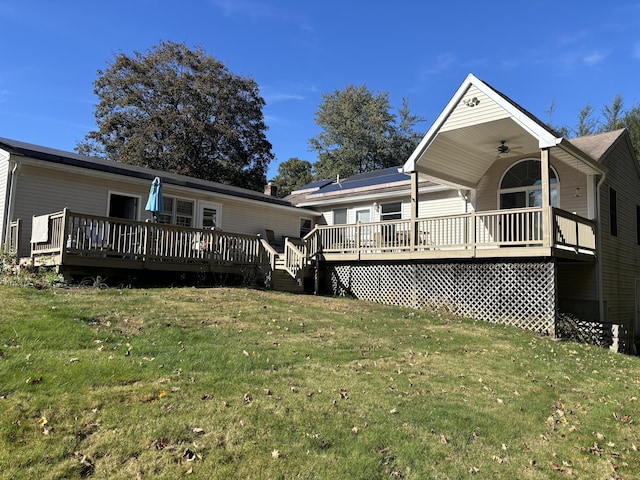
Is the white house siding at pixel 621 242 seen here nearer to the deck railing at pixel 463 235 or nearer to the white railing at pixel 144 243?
the deck railing at pixel 463 235

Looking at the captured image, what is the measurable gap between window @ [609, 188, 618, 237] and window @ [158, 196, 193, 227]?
13.9m

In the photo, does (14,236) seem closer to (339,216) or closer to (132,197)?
(132,197)

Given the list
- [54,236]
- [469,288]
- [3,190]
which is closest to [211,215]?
[3,190]

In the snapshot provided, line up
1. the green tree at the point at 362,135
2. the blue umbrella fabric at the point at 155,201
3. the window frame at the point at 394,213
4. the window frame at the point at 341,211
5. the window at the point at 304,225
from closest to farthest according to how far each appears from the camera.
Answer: the blue umbrella fabric at the point at 155,201 → the window frame at the point at 394,213 → the window frame at the point at 341,211 → the window at the point at 304,225 → the green tree at the point at 362,135

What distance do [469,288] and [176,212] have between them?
10.2m

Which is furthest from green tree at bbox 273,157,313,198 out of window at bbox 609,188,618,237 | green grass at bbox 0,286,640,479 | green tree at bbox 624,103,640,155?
green grass at bbox 0,286,640,479

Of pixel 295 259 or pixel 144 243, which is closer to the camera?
pixel 144 243

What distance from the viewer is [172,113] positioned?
114 feet

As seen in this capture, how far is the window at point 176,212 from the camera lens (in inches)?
629

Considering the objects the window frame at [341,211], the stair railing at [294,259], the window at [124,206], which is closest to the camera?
the stair railing at [294,259]

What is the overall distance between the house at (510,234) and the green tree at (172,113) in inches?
926

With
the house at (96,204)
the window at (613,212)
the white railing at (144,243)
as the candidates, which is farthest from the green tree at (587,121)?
the white railing at (144,243)

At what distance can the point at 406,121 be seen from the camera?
4441cm

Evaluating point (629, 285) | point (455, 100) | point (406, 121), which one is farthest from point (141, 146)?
point (629, 285)
